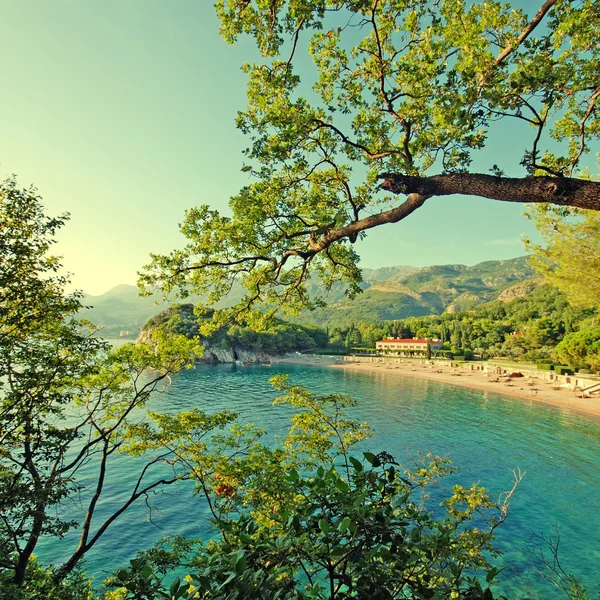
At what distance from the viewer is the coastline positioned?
42625mm

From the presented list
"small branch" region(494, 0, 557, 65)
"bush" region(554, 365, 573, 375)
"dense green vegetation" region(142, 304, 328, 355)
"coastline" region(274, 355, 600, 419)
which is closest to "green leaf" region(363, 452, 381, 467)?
"small branch" region(494, 0, 557, 65)

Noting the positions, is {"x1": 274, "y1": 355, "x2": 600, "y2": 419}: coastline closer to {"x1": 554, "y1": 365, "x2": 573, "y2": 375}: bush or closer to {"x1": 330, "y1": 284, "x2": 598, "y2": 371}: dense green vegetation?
{"x1": 554, "y1": 365, "x2": 573, "y2": 375}: bush

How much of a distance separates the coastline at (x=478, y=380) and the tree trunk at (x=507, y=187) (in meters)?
45.5

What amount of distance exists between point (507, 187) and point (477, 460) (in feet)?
86.4

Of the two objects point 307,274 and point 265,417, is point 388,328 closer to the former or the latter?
point 265,417

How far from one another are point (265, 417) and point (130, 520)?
1773 centimetres

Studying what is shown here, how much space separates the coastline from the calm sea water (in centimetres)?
292

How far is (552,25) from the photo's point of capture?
4758 mm

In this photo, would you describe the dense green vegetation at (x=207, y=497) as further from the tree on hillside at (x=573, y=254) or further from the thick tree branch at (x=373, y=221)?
the tree on hillside at (x=573, y=254)

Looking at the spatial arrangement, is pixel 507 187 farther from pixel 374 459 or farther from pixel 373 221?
pixel 374 459

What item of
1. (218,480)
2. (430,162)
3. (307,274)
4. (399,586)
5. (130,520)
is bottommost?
(130,520)

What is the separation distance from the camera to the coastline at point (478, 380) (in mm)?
42625

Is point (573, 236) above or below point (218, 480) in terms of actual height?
above

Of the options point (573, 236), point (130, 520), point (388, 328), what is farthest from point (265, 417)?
point (388, 328)
